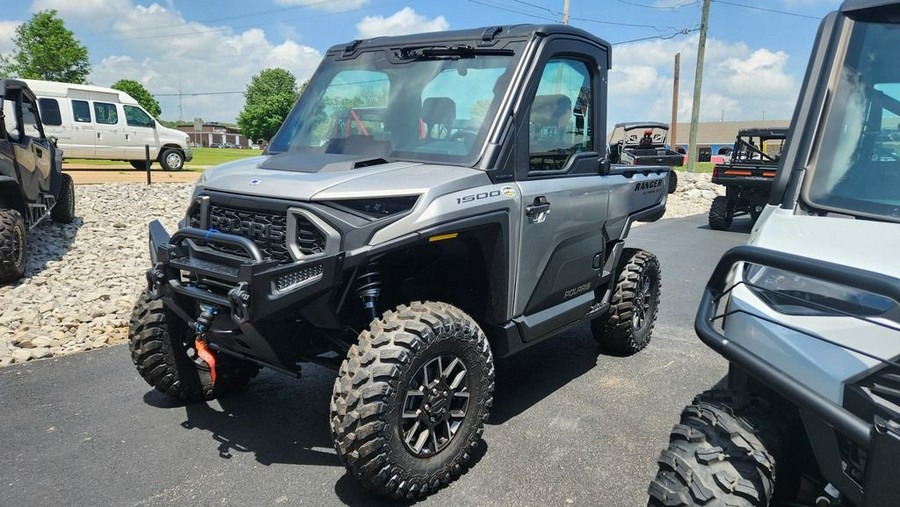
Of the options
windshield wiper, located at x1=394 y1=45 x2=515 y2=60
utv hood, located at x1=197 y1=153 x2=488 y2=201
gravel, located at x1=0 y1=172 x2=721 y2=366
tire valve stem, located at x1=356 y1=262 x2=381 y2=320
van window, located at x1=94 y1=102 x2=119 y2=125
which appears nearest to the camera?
utv hood, located at x1=197 y1=153 x2=488 y2=201

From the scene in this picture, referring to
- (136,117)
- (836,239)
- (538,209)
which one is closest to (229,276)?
(538,209)

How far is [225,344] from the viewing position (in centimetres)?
325


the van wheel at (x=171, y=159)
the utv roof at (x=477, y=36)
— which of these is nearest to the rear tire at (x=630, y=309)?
the utv roof at (x=477, y=36)

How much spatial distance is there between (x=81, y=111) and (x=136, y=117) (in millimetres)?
1494

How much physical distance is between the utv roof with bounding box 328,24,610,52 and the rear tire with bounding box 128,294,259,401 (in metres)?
2.13

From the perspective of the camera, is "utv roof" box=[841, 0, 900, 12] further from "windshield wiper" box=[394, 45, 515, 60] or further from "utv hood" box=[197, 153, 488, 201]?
"utv hood" box=[197, 153, 488, 201]

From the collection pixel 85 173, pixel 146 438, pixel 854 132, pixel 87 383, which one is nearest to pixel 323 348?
pixel 146 438

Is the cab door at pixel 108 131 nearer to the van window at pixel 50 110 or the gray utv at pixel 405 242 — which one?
the van window at pixel 50 110

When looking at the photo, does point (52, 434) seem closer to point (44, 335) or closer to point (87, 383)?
point (87, 383)

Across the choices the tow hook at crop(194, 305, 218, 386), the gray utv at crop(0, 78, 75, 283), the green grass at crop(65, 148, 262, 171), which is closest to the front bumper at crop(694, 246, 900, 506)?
the tow hook at crop(194, 305, 218, 386)

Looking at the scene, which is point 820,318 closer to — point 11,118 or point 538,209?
point 538,209

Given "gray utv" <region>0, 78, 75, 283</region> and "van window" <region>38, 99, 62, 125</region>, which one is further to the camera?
"van window" <region>38, 99, 62, 125</region>

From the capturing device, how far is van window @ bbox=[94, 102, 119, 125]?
18.8 meters

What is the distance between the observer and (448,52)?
3725mm
